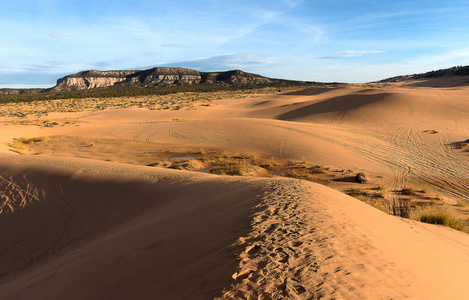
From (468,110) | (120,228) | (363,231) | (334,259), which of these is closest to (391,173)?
(363,231)

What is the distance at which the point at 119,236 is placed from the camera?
6477 millimetres

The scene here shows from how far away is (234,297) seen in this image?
10.3 feet

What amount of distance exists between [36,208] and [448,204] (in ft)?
50.7

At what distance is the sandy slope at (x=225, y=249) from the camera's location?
139 inches

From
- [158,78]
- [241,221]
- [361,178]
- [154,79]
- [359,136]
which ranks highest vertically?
[158,78]

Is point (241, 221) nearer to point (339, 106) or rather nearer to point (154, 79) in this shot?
point (339, 106)

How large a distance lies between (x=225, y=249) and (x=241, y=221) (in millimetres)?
1142

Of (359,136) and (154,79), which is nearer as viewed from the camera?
(359,136)

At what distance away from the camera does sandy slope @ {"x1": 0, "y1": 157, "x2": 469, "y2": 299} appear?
11.6ft

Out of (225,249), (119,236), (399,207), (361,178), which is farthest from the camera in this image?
(361,178)

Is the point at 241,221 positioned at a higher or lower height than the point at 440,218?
higher

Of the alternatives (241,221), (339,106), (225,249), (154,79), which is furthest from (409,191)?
(154,79)

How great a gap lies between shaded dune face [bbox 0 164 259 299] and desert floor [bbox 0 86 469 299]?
0.04 meters

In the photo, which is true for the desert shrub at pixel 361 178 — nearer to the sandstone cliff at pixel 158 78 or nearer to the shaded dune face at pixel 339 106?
the shaded dune face at pixel 339 106
